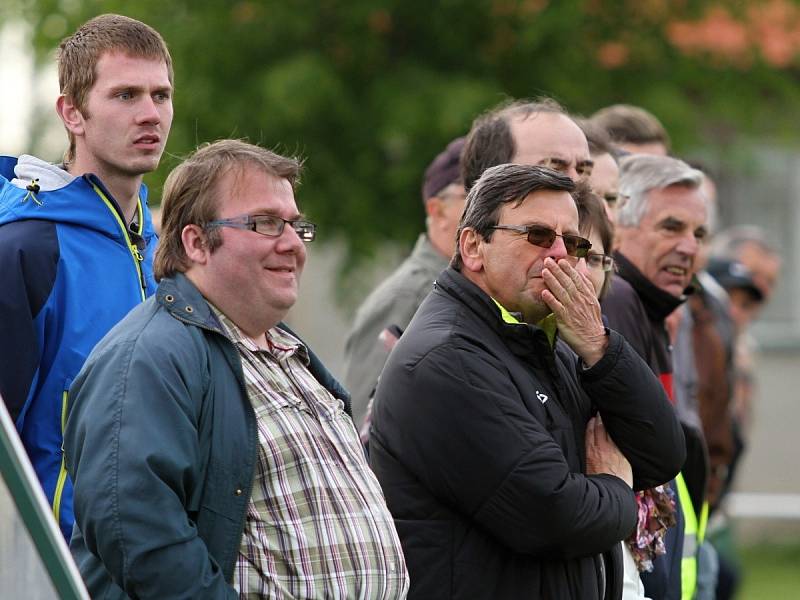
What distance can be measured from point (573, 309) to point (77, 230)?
125cm

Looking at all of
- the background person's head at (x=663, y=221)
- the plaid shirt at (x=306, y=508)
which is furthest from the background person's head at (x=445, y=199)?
the plaid shirt at (x=306, y=508)

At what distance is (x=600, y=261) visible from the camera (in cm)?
438

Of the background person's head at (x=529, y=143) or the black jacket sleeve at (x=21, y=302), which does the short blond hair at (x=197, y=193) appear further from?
the background person's head at (x=529, y=143)

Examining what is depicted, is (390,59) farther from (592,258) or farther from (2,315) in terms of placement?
(2,315)

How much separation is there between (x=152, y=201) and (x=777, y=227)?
949 centimetres

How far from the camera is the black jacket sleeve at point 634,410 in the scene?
371cm

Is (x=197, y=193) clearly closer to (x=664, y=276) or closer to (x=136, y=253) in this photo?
(x=136, y=253)

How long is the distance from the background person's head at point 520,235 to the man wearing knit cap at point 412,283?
143 centimetres

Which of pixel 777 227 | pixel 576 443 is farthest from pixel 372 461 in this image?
pixel 777 227

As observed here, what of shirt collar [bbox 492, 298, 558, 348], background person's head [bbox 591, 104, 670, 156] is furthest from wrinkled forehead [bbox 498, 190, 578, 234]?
background person's head [bbox 591, 104, 670, 156]

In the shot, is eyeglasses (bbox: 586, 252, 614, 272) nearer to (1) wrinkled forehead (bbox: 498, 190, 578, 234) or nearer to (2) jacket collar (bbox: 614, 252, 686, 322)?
(1) wrinkled forehead (bbox: 498, 190, 578, 234)

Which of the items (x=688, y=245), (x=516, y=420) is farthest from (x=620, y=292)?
(x=516, y=420)

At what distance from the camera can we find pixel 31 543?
2246mm

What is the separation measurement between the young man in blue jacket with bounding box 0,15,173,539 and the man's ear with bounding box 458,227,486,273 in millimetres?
812
